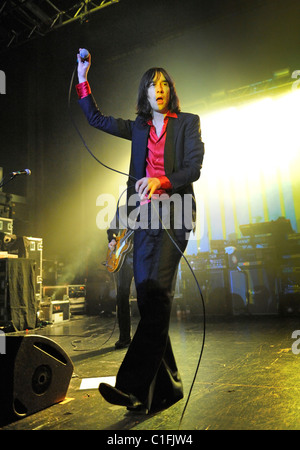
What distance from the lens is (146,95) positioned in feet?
5.47

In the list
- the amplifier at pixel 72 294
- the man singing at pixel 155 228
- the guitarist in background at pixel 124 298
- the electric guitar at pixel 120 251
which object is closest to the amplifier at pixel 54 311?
the amplifier at pixel 72 294

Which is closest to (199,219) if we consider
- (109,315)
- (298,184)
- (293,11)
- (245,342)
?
(298,184)

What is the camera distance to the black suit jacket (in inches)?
59.9

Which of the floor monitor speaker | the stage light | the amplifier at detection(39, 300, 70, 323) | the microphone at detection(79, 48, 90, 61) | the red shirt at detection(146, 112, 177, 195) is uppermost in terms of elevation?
the stage light

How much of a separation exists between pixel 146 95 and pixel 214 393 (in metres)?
1.64

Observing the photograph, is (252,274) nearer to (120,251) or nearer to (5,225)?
(120,251)

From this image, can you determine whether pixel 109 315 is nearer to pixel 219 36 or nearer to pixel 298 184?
pixel 298 184

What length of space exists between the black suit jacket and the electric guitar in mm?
1566

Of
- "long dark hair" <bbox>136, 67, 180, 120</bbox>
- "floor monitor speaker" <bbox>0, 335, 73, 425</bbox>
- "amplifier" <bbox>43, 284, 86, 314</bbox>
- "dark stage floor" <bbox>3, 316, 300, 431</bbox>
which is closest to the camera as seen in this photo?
"dark stage floor" <bbox>3, 316, 300, 431</bbox>

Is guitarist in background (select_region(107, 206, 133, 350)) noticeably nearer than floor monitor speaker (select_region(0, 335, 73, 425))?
No

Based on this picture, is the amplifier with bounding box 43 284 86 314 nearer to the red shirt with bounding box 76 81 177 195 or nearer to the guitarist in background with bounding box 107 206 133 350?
the guitarist in background with bounding box 107 206 133 350

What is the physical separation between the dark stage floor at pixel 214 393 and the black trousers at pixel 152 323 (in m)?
0.12

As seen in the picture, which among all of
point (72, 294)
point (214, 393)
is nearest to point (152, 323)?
point (214, 393)

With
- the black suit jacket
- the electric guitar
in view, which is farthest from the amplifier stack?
the black suit jacket
